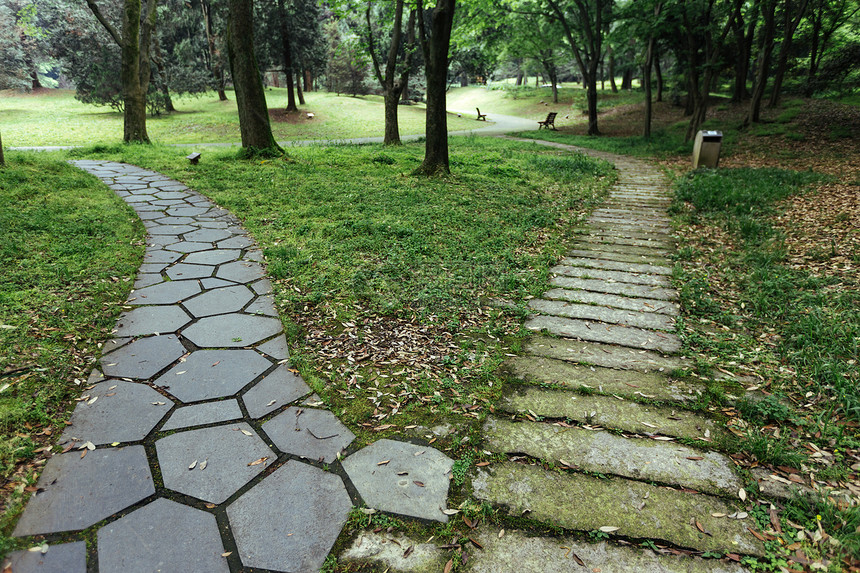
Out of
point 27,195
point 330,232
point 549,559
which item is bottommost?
point 549,559

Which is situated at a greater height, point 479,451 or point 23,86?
point 23,86

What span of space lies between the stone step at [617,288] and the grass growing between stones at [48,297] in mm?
3963

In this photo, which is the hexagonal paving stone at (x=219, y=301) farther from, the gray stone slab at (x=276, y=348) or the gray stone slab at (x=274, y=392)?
the gray stone slab at (x=274, y=392)

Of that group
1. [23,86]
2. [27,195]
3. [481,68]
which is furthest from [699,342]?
[23,86]

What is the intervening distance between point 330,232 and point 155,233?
2.12 metres

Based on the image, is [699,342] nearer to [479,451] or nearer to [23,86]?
[479,451]

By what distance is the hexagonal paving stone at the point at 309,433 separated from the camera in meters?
2.32

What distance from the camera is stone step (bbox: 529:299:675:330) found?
12.2ft

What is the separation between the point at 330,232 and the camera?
559 centimetres

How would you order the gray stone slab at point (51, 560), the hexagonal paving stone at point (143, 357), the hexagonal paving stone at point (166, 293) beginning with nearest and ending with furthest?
1. the gray stone slab at point (51, 560)
2. the hexagonal paving stone at point (143, 357)
3. the hexagonal paving stone at point (166, 293)

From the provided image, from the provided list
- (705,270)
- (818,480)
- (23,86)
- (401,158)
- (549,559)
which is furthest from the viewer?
(23,86)

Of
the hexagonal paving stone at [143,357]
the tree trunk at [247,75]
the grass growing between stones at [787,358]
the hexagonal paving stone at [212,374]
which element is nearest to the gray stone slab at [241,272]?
the hexagonal paving stone at [143,357]

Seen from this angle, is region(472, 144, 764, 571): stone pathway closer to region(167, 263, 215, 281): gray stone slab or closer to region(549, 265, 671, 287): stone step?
region(549, 265, 671, 287): stone step

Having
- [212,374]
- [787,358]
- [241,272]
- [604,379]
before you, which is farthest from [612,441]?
[241,272]
